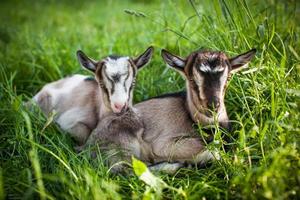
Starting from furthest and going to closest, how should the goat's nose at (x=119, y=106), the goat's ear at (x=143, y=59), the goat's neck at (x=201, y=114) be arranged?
the goat's ear at (x=143, y=59) < the goat's nose at (x=119, y=106) < the goat's neck at (x=201, y=114)

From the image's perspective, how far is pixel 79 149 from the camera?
4738mm

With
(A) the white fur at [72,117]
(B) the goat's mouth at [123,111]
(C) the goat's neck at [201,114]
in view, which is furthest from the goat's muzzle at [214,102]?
(A) the white fur at [72,117]

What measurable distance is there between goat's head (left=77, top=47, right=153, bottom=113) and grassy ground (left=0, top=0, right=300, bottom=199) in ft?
1.67

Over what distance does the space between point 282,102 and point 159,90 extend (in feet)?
5.98

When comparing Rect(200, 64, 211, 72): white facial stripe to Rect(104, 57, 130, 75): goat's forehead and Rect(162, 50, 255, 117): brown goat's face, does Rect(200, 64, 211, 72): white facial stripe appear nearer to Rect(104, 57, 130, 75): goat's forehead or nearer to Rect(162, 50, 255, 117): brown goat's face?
Rect(162, 50, 255, 117): brown goat's face

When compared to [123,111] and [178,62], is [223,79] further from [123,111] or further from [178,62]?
[123,111]

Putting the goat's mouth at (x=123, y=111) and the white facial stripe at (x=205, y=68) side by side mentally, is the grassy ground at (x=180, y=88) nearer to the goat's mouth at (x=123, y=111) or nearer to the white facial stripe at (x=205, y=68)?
the white facial stripe at (x=205, y=68)

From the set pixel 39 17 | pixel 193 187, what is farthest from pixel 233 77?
pixel 39 17

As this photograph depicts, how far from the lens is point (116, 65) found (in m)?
4.79

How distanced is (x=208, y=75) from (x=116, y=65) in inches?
36.8

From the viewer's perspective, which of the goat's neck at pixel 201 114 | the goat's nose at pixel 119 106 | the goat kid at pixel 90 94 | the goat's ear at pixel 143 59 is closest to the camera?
the goat's neck at pixel 201 114

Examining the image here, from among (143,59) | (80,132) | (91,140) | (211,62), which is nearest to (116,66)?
(143,59)

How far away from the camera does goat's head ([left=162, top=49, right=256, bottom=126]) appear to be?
4.32 m

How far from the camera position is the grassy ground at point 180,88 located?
362 cm
